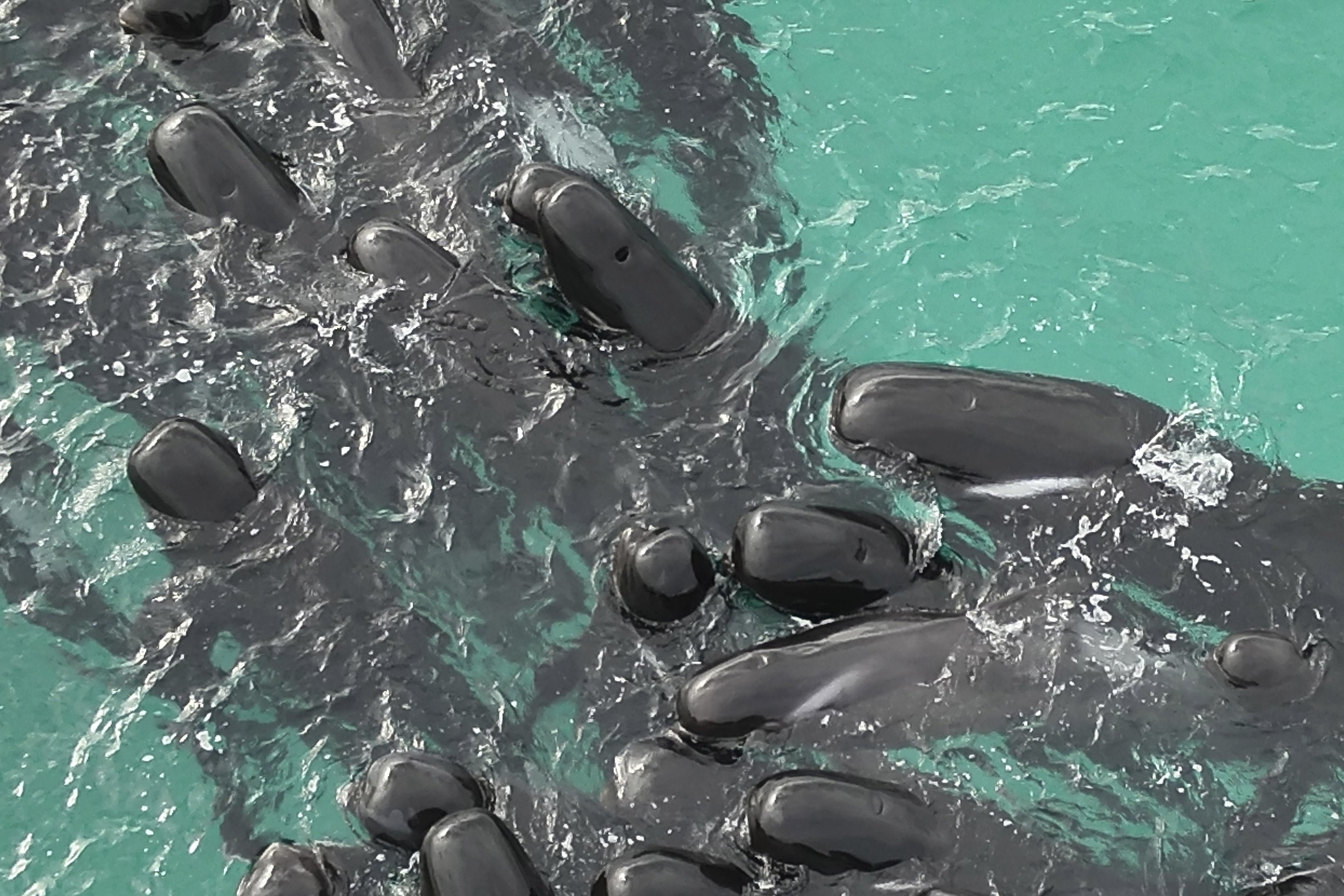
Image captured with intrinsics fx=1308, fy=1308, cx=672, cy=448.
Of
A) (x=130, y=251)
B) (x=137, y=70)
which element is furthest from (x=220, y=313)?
(x=137, y=70)

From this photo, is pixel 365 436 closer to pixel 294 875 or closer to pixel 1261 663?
pixel 294 875

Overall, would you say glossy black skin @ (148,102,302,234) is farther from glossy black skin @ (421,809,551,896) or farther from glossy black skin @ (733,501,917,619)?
glossy black skin @ (421,809,551,896)

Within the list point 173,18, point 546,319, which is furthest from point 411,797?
point 173,18

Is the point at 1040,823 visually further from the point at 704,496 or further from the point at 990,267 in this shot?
the point at 990,267

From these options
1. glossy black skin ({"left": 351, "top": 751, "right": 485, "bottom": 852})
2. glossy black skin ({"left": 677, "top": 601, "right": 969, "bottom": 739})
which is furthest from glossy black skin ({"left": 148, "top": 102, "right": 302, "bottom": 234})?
glossy black skin ({"left": 677, "top": 601, "right": 969, "bottom": 739})

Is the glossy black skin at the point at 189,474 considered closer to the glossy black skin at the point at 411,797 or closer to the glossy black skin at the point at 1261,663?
the glossy black skin at the point at 411,797

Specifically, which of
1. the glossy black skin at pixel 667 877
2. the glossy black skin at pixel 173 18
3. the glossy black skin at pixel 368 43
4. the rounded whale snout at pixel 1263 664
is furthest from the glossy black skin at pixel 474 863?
the glossy black skin at pixel 173 18
